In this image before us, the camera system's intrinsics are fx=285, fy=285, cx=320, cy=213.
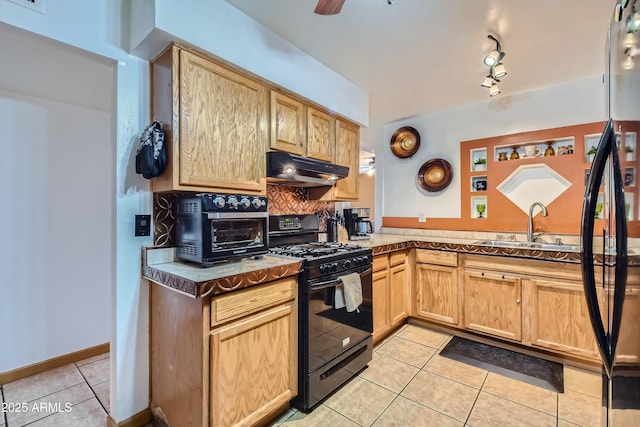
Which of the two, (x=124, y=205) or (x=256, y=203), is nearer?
(x=124, y=205)

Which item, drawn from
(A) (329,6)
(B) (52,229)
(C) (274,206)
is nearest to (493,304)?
(C) (274,206)

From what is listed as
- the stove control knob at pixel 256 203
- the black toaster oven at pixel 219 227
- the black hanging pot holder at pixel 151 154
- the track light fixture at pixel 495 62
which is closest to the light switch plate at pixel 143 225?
the black toaster oven at pixel 219 227

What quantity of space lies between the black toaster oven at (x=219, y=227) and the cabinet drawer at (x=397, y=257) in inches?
54.0

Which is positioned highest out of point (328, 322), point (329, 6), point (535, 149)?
point (329, 6)

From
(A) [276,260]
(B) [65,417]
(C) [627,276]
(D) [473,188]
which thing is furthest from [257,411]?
(D) [473,188]

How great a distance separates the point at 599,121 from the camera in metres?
2.53

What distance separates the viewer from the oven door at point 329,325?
1.72 m

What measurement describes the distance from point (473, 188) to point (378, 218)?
1225 mm

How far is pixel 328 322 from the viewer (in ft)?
5.99

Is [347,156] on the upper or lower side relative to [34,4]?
lower

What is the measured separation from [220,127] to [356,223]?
1.77m

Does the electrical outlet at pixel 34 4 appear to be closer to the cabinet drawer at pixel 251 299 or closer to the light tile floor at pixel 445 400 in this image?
the cabinet drawer at pixel 251 299

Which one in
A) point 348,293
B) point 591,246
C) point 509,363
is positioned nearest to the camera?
point 591,246

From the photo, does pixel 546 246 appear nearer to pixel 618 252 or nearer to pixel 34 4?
pixel 618 252
